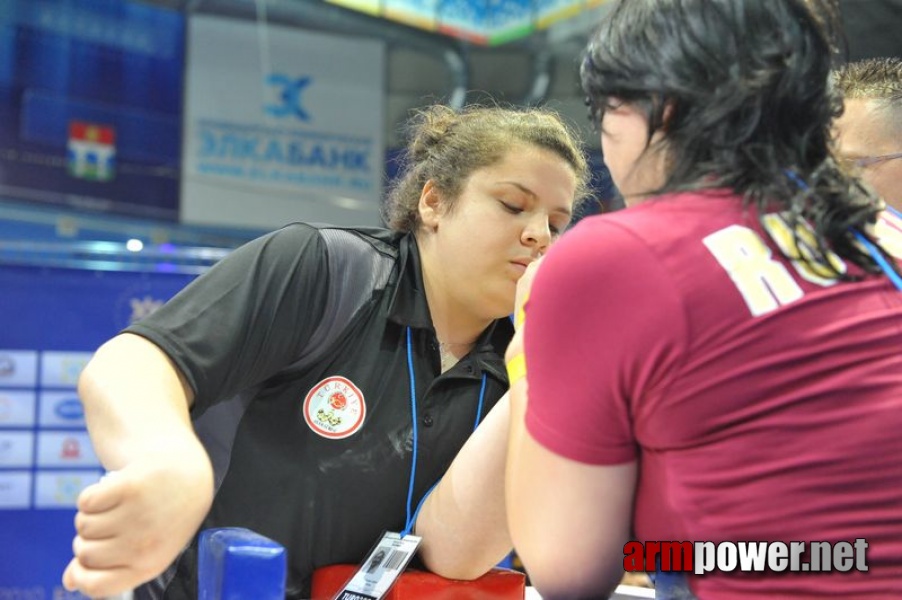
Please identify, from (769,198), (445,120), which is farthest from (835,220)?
(445,120)

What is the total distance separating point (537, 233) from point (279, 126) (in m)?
6.51

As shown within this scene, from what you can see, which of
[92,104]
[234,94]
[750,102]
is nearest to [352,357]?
[750,102]

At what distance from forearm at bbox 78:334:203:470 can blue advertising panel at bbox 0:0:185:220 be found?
605cm

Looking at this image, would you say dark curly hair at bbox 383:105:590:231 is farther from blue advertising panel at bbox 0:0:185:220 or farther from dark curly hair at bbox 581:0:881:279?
blue advertising panel at bbox 0:0:185:220

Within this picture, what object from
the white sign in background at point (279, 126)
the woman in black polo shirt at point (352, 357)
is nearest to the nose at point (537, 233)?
the woman in black polo shirt at point (352, 357)

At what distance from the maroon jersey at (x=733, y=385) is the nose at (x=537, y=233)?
73cm

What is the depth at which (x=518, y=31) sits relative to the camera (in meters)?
7.64

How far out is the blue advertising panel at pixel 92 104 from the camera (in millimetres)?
6758

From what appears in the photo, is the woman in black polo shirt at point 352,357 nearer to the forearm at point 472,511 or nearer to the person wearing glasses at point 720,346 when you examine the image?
the forearm at point 472,511

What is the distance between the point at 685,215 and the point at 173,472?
50 centimetres

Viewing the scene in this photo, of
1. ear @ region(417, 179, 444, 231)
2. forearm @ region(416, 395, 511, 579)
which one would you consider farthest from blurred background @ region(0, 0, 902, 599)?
forearm @ region(416, 395, 511, 579)

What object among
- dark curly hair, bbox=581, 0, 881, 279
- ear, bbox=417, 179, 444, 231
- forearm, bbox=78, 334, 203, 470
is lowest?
forearm, bbox=78, 334, 203, 470

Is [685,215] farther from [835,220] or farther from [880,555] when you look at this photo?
[880,555]

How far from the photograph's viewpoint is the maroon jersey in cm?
75
